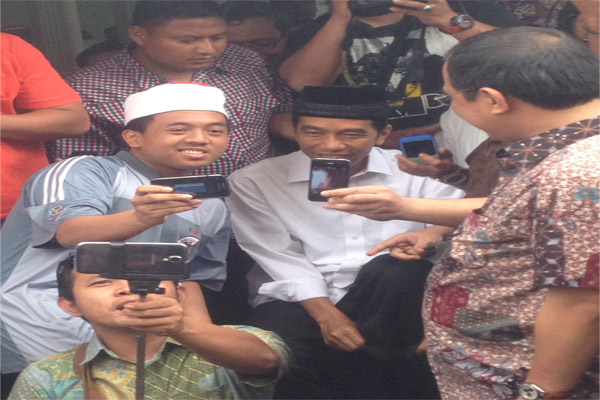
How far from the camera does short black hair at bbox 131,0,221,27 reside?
2881mm

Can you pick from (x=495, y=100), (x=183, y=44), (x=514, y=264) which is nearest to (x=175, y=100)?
(x=183, y=44)

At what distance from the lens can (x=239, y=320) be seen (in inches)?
113

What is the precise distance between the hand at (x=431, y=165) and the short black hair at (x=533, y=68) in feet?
1.88

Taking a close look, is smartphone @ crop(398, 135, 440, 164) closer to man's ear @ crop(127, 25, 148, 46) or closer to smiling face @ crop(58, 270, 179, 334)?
smiling face @ crop(58, 270, 179, 334)

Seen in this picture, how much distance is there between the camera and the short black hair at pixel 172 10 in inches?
113

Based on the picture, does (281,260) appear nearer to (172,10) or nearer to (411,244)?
(411,244)

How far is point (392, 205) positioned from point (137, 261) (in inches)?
29.7

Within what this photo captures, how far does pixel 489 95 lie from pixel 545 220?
346 millimetres

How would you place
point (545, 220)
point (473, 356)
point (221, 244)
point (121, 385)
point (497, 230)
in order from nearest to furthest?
point (545, 220) → point (497, 230) → point (473, 356) → point (121, 385) → point (221, 244)

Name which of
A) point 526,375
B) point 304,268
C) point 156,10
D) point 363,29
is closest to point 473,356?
point 526,375

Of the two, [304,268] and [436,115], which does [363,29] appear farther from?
[304,268]

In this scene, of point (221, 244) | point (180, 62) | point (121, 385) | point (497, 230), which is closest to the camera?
point (497, 230)

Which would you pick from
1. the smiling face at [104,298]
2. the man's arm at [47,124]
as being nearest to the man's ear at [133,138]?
the man's arm at [47,124]

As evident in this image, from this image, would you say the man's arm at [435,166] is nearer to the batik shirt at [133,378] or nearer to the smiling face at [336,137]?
the smiling face at [336,137]
